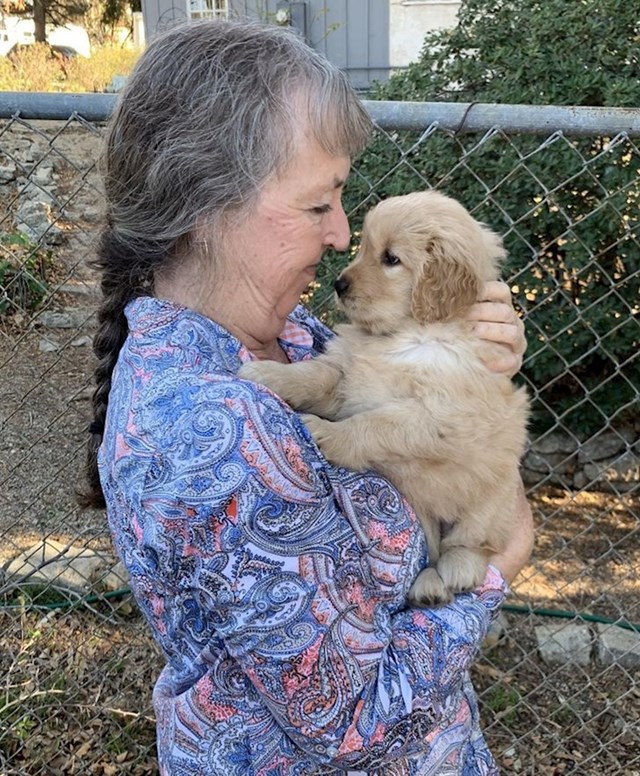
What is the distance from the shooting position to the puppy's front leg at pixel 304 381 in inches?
82.4

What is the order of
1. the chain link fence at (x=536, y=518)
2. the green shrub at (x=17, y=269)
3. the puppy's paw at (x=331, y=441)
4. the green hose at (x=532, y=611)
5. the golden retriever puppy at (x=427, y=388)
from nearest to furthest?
the puppy's paw at (x=331, y=441) → the golden retriever puppy at (x=427, y=388) → the chain link fence at (x=536, y=518) → the green hose at (x=532, y=611) → the green shrub at (x=17, y=269)

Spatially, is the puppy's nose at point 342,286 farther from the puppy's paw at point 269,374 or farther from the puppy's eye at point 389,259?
the puppy's paw at point 269,374

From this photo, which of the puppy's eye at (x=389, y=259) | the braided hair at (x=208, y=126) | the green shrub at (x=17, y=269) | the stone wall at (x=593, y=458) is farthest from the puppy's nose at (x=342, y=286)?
the green shrub at (x=17, y=269)

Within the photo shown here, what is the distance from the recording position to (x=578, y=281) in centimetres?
437

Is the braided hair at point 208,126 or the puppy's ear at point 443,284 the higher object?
the braided hair at point 208,126

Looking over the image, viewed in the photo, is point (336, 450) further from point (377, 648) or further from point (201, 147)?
point (201, 147)

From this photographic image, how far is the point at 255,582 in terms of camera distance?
4.95ft

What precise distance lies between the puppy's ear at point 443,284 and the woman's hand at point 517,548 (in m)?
0.58

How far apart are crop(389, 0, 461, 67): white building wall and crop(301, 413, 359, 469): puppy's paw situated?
9552 millimetres

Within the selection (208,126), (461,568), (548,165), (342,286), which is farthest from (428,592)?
(548,165)

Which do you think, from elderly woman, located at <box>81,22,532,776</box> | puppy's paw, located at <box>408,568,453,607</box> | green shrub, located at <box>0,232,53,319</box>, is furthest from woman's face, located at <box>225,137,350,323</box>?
green shrub, located at <box>0,232,53,319</box>

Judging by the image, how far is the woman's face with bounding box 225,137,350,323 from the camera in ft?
5.96

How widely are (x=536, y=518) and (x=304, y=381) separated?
3130mm

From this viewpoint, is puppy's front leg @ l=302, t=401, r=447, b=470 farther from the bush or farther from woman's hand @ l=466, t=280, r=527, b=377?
the bush
